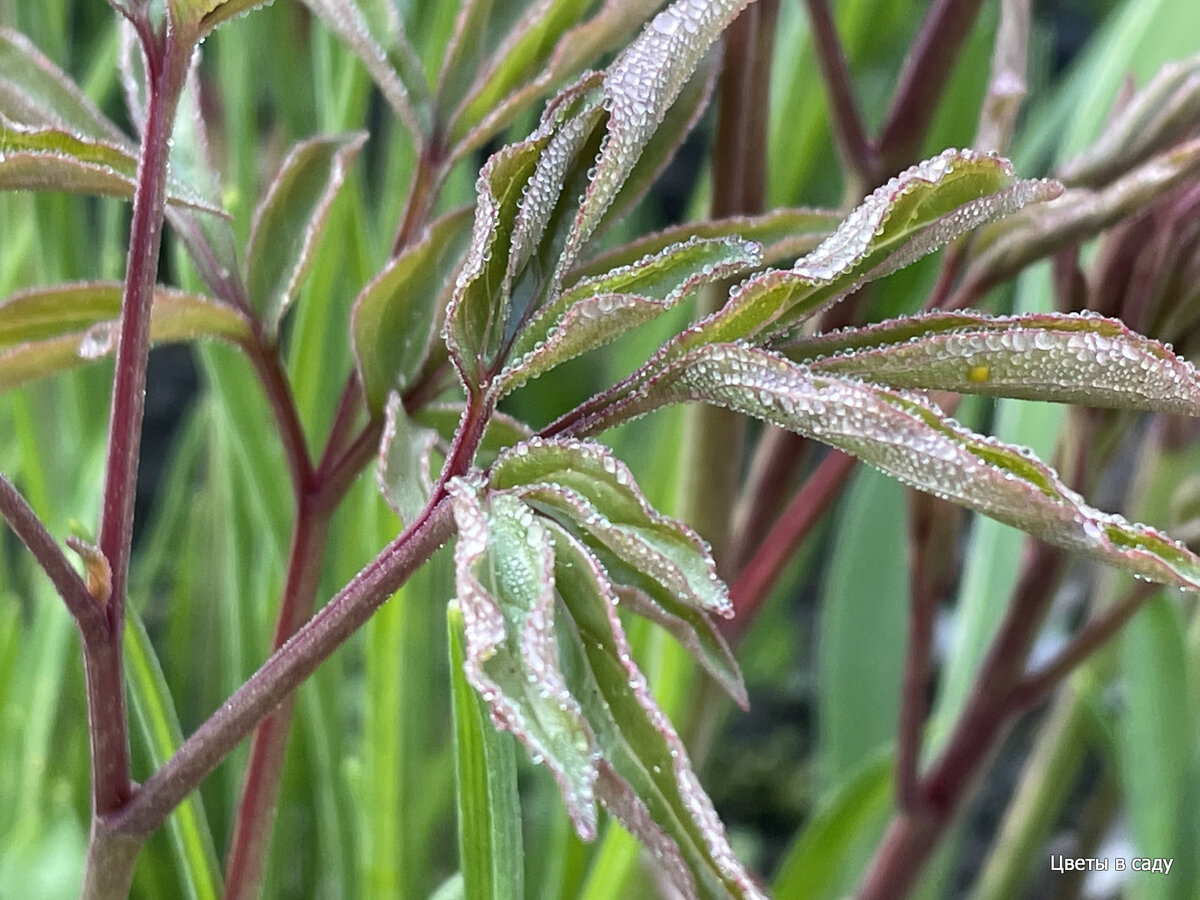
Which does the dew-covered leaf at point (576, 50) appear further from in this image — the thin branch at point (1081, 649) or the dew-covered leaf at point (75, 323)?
the thin branch at point (1081, 649)

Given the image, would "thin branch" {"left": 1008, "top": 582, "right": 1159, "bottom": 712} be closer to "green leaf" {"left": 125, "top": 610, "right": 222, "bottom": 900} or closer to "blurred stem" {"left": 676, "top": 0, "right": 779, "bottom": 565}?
"blurred stem" {"left": 676, "top": 0, "right": 779, "bottom": 565}

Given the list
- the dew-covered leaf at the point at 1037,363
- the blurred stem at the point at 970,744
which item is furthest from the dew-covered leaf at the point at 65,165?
the blurred stem at the point at 970,744

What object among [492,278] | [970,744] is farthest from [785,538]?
[492,278]

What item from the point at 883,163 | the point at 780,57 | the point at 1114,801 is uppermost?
the point at 780,57

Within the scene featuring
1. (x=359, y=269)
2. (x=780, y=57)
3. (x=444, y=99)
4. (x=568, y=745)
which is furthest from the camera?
(x=780, y=57)

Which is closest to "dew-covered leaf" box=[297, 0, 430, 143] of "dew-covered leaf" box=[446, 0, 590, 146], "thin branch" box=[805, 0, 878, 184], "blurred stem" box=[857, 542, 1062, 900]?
"dew-covered leaf" box=[446, 0, 590, 146]

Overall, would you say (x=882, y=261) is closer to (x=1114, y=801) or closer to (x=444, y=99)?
(x=444, y=99)

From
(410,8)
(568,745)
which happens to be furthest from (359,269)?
(568,745)
